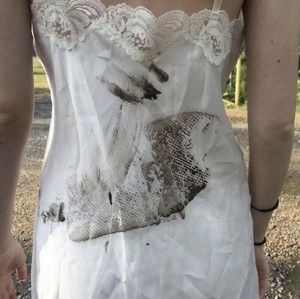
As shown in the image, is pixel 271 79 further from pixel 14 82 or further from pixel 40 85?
pixel 40 85

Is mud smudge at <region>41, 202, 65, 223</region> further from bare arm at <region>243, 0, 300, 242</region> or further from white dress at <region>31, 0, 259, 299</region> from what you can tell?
bare arm at <region>243, 0, 300, 242</region>

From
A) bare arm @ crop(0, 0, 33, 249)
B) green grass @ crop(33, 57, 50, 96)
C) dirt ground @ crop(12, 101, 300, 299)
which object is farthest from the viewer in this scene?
green grass @ crop(33, 57, 50, 96)

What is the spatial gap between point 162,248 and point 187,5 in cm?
46

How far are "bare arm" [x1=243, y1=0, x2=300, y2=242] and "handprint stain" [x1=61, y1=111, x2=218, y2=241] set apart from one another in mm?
119

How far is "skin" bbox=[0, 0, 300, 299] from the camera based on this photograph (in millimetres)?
1127

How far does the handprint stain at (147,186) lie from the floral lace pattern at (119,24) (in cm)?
15

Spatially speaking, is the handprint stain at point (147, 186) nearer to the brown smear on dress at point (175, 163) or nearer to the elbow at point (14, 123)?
the brown smear on dress at point (175, 163)

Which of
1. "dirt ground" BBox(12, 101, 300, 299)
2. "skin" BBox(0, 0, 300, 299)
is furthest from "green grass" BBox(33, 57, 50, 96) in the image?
"skin" BBox(0, 0, 300, 299)

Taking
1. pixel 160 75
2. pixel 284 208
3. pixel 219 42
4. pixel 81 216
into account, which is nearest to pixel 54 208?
pixel 81 216

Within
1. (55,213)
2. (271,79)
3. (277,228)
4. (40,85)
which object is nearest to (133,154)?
(55,213)

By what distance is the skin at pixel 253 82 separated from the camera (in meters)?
1.13

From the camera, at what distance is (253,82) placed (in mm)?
1230

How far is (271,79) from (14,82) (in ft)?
1.62

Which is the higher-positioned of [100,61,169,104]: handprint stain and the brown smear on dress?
[100,61,169,104]: handprint stain
